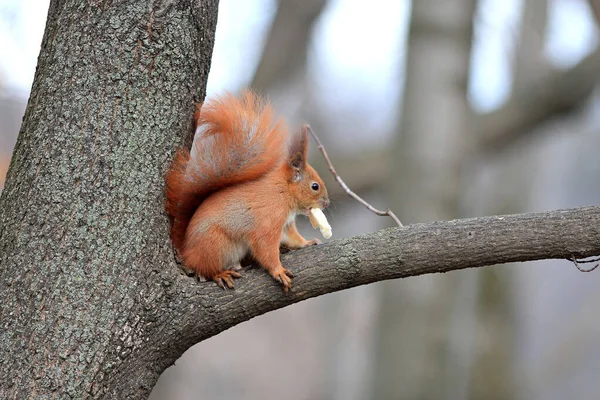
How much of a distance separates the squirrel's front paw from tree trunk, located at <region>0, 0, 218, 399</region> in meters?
0.24

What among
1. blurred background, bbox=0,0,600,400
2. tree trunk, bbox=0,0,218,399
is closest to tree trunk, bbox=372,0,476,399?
blurred background, bbox=0,0,600,400

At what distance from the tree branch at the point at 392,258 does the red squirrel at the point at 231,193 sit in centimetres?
7

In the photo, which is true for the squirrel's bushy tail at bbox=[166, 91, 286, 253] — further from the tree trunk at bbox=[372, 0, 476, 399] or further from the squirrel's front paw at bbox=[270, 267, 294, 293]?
the tree trunk at bbox=[372, 0, 476, 399]

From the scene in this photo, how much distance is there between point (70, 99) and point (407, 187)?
107 inches

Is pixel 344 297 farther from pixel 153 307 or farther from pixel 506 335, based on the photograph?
pixel 153 307

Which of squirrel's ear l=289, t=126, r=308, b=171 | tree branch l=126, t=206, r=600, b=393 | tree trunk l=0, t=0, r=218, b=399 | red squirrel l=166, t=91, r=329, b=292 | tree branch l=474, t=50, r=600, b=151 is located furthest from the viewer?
tree branch l=474, t=50, r=600, b=151

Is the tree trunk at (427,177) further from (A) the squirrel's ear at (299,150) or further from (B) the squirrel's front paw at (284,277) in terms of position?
(B) the squirrel's front paw at (284,277)

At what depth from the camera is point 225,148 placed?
5.76 feet

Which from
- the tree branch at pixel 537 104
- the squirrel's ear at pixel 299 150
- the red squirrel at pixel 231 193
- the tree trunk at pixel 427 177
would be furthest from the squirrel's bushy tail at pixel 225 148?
the tree branch at pixel 537 104

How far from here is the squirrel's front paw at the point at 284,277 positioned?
155cm

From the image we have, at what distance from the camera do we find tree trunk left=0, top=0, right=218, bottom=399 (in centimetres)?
136

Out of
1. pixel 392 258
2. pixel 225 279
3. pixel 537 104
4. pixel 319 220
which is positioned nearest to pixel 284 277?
pixel 225 279

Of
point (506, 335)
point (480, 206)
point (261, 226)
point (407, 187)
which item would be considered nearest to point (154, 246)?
point (261, 226)

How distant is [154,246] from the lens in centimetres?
148
